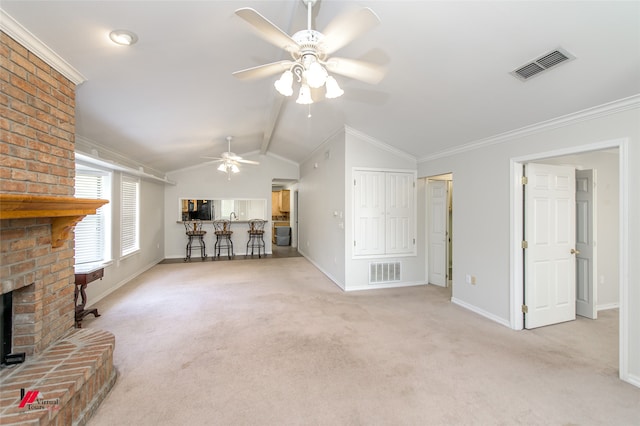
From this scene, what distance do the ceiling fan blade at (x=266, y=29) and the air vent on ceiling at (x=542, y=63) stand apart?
6.49ft

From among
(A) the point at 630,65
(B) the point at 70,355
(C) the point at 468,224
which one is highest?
(A) the point at 630,65

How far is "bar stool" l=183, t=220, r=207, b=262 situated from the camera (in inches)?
292

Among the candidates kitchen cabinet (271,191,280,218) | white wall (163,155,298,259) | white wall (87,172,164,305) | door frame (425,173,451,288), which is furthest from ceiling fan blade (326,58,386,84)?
kitchen cabinet (271,191,280,218)

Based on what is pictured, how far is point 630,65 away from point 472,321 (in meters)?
2.89

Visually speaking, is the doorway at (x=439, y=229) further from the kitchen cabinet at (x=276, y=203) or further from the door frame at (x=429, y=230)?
the kitchen cabinet at (x=276, y=203)

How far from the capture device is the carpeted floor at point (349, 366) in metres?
1.86

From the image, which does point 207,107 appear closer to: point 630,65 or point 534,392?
point 630,65

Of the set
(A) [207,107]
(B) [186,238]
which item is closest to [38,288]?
(A) [207,107]

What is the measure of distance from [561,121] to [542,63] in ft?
2.88

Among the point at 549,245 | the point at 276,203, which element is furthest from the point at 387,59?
the point at 276,203

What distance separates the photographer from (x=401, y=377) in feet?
7.37

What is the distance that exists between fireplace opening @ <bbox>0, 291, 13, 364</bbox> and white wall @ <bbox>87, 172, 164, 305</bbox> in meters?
2.29

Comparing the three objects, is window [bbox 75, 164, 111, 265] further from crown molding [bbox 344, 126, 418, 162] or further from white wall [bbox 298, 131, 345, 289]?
crown molding [bbox 344, 126, 418, 162]

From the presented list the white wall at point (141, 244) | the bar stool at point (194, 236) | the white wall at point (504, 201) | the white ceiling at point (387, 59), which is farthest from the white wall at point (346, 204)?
the white wall at point (141, 244)
